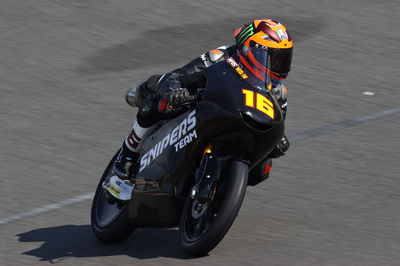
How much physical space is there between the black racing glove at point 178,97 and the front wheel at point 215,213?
1.80 ft

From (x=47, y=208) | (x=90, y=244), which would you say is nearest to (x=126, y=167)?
(x=90, y=244)

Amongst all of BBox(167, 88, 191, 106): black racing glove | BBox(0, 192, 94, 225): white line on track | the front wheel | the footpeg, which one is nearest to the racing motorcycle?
the front wheel

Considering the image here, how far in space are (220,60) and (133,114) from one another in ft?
12.8

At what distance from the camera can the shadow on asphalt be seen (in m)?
6.87

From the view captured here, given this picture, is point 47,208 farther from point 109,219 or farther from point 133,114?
point 133,114

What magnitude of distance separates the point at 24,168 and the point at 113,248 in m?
2.22

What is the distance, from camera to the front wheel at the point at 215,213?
5.95 meters

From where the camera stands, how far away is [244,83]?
6.21 metres

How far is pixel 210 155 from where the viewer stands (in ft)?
20.4

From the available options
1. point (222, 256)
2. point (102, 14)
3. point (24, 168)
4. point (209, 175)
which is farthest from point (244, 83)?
point (102, 14)

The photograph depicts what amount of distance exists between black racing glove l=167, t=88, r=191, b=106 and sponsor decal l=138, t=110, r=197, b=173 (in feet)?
0.42

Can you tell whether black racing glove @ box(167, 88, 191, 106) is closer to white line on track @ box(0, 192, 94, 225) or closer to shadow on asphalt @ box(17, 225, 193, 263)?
shadow on asphalt @ box(17, 225, 193, 263)

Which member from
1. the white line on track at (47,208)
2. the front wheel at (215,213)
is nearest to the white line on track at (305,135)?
the white line on track at (47,208)

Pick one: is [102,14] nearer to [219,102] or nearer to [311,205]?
[311,205]
